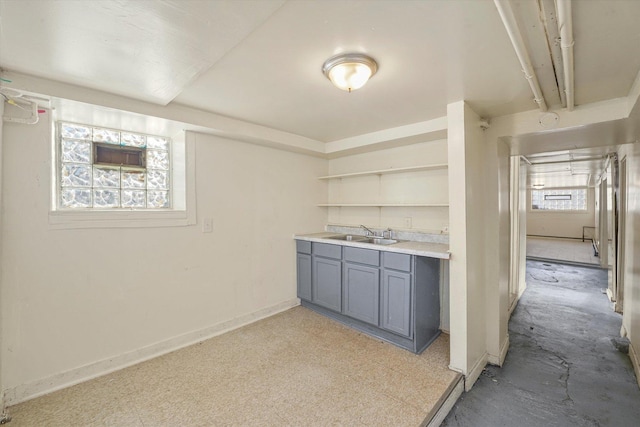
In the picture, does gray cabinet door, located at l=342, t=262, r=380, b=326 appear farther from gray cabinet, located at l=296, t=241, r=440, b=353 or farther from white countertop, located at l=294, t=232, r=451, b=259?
white countertop, located at l=294, t=232, r=451, b=259

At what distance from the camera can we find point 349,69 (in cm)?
158

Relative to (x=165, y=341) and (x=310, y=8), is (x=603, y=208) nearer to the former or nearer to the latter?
(x=310, y=8)

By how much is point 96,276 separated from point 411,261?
2568mm

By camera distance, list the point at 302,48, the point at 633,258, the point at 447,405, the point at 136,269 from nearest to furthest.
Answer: the point at 302,48, the point at 447,405, the point at 136,269, the point at 633,258

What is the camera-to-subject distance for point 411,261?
2.41 metres

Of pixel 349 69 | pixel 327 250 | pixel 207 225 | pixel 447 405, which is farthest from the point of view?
pixel 327 250

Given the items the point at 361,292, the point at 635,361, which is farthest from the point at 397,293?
the point at 635,361

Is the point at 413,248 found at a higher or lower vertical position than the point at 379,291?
higher

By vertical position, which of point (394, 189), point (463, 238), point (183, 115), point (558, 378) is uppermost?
point (183, 115)

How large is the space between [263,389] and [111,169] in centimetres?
220

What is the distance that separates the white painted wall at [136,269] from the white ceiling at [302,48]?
786mm

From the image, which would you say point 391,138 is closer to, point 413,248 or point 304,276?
point 413,248

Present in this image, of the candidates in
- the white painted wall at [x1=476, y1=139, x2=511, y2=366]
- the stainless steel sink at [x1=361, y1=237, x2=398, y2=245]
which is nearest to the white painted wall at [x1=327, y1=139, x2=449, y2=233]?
the stainless steel sink at [x1=361, y1=237, x2=398, y2=245]

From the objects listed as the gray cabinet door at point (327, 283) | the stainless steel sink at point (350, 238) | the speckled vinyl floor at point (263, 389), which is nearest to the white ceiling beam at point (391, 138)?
the stainless steel sink at point (350, 238)
